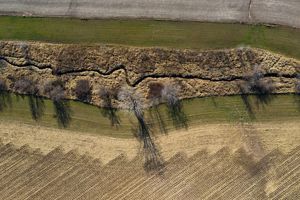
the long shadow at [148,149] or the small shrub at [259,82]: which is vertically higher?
the small shrub at [259,82]

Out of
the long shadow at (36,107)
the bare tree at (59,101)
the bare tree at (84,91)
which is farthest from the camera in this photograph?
the long shadow at (36,107)

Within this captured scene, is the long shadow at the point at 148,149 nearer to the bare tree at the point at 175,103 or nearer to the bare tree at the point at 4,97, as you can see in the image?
the bare tree at the point at 175,103

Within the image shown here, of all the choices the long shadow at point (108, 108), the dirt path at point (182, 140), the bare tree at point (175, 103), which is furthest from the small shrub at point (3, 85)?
the bare tree at point (175, 103)

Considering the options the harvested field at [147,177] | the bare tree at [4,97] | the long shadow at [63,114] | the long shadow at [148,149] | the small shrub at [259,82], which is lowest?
the harvested field at [147,177]

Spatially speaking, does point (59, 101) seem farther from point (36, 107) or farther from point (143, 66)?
point (143, 66)

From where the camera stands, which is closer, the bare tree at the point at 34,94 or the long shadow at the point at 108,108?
the long shadow at the point at 108,108

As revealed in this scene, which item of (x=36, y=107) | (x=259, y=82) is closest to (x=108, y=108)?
(x=36, y=107)

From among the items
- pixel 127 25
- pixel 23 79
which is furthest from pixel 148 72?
pixel 23 79

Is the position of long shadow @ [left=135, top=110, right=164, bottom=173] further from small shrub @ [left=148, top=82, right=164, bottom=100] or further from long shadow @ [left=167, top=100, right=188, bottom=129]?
long shadow @ [left=167, top=100, right=188, bottom=129]
